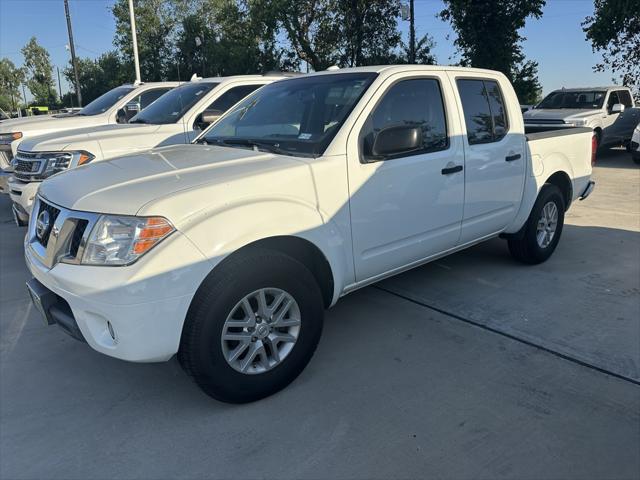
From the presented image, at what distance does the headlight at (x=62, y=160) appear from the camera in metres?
5.69

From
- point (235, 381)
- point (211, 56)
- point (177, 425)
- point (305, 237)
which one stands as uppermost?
point (211, 56)

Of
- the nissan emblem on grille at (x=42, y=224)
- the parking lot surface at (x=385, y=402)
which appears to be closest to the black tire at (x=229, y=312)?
the parking lot surface at (x=385, y=402)

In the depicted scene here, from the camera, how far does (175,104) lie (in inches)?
274

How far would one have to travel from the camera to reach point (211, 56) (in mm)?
28500

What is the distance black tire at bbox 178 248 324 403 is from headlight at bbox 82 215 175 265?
340mm

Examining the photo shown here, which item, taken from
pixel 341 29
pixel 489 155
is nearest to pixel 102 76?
pixel 341 29

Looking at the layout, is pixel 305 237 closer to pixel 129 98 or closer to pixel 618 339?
pixel 618 339

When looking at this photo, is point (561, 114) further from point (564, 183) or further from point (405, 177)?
point (405, 177)

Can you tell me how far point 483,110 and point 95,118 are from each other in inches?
254

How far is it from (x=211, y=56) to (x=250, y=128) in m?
26.7

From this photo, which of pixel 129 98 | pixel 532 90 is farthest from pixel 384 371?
pixel 532 90

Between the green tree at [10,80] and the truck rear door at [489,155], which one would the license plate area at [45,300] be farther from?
the green tree at [10,80]

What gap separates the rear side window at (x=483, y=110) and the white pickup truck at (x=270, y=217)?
0.06 feet

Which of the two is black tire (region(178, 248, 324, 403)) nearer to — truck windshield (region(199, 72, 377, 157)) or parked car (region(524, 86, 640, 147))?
truck windshield (region(199, 72, 377, 157))
